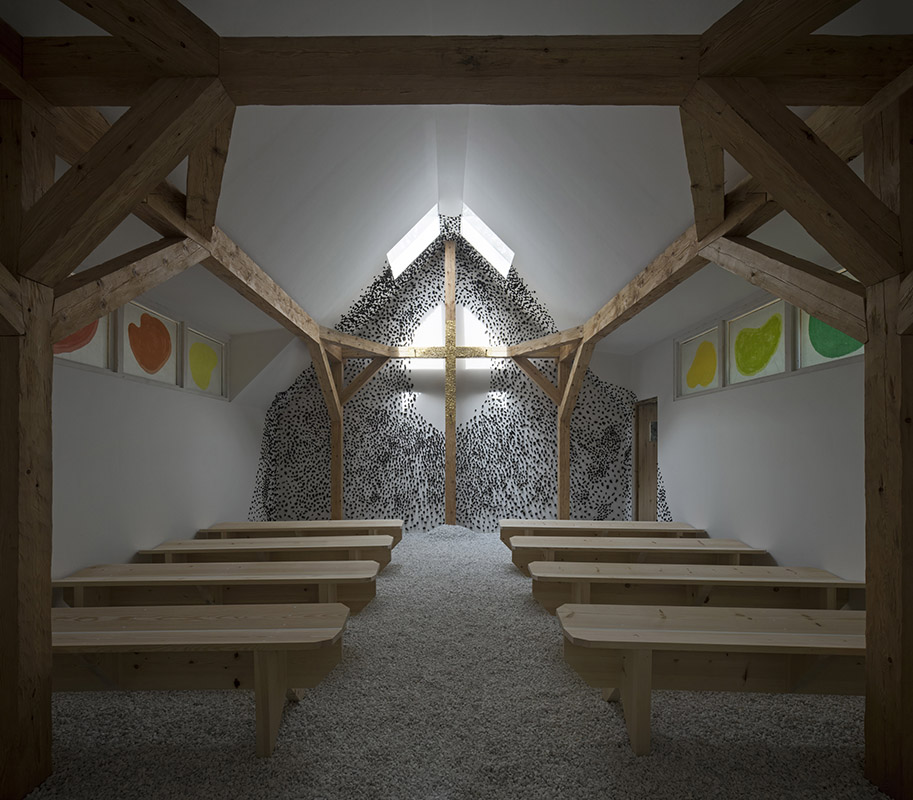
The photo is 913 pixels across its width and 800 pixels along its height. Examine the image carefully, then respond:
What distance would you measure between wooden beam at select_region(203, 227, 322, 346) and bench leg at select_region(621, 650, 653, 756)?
306 cm

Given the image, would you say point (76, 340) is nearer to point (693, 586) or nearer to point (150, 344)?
point (150, 344)

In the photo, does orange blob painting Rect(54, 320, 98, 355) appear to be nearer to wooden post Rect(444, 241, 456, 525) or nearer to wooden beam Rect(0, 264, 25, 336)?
wooden beam Rect(0, 264, 25, 336)

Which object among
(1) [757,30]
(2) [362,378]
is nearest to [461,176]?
(2) [362,378]

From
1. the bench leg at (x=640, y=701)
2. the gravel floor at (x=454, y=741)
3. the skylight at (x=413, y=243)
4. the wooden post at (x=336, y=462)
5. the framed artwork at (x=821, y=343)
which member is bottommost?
the gravel floor at (x=454, y=741)

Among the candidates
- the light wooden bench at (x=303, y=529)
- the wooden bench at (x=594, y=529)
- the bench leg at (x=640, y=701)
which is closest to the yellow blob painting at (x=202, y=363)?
the light wooden bench at (x=303, y=529)

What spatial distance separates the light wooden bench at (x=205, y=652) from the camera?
1.95m

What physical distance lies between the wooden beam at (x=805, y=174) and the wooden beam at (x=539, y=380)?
4943mm

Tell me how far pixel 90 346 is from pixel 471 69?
122 inches

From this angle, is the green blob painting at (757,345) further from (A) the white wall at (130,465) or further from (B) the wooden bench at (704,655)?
(A) the white wall at (130,465)

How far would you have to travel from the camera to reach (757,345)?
435 centimetres

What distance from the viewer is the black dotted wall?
728cm

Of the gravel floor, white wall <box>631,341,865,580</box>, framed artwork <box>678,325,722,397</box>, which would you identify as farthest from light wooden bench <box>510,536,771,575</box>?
framed artwork <box>678,325,722,397</box>

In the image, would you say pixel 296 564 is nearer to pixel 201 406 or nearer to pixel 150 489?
pixel 150 489

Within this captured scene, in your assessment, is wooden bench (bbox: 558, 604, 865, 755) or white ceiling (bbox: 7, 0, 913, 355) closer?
wooden bench (bbox: 558, 604, 865, 755)
